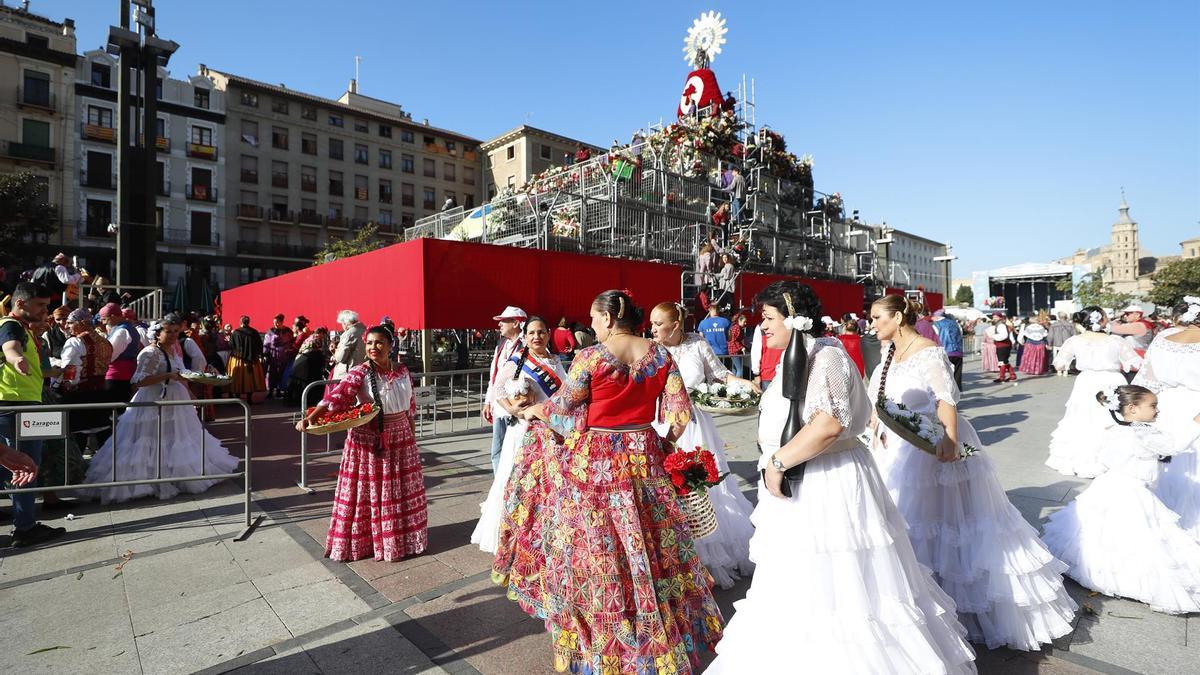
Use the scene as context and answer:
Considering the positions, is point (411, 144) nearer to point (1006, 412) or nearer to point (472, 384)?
point (472, 384)

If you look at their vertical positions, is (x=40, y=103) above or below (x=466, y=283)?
above

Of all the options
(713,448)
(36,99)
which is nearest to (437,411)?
(713,448)

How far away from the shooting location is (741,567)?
13.8ft

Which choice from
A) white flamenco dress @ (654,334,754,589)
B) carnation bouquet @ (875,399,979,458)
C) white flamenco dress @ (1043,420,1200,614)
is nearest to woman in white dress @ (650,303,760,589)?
white flamenco dress @ (654,334,754,589)

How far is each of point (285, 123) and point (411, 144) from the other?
10.1 meters

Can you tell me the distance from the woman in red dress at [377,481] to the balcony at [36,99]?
45.2 meters

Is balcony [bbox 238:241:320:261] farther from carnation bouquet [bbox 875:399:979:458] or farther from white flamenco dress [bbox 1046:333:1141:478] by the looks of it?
carnation bouquet [bbox 875:399:979:458]

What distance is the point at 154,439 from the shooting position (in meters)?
6.39

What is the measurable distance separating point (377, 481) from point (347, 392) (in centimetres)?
76

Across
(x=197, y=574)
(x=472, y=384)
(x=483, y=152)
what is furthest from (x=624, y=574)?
(x=483, y=152)

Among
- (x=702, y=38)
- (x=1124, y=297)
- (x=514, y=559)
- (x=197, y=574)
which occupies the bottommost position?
(x=197, y=574)

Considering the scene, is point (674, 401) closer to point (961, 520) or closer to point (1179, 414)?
point (961, 520)

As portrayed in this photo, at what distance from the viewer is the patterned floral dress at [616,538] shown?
2.83 meters

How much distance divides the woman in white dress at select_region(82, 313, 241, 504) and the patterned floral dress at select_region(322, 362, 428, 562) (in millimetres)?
2729
